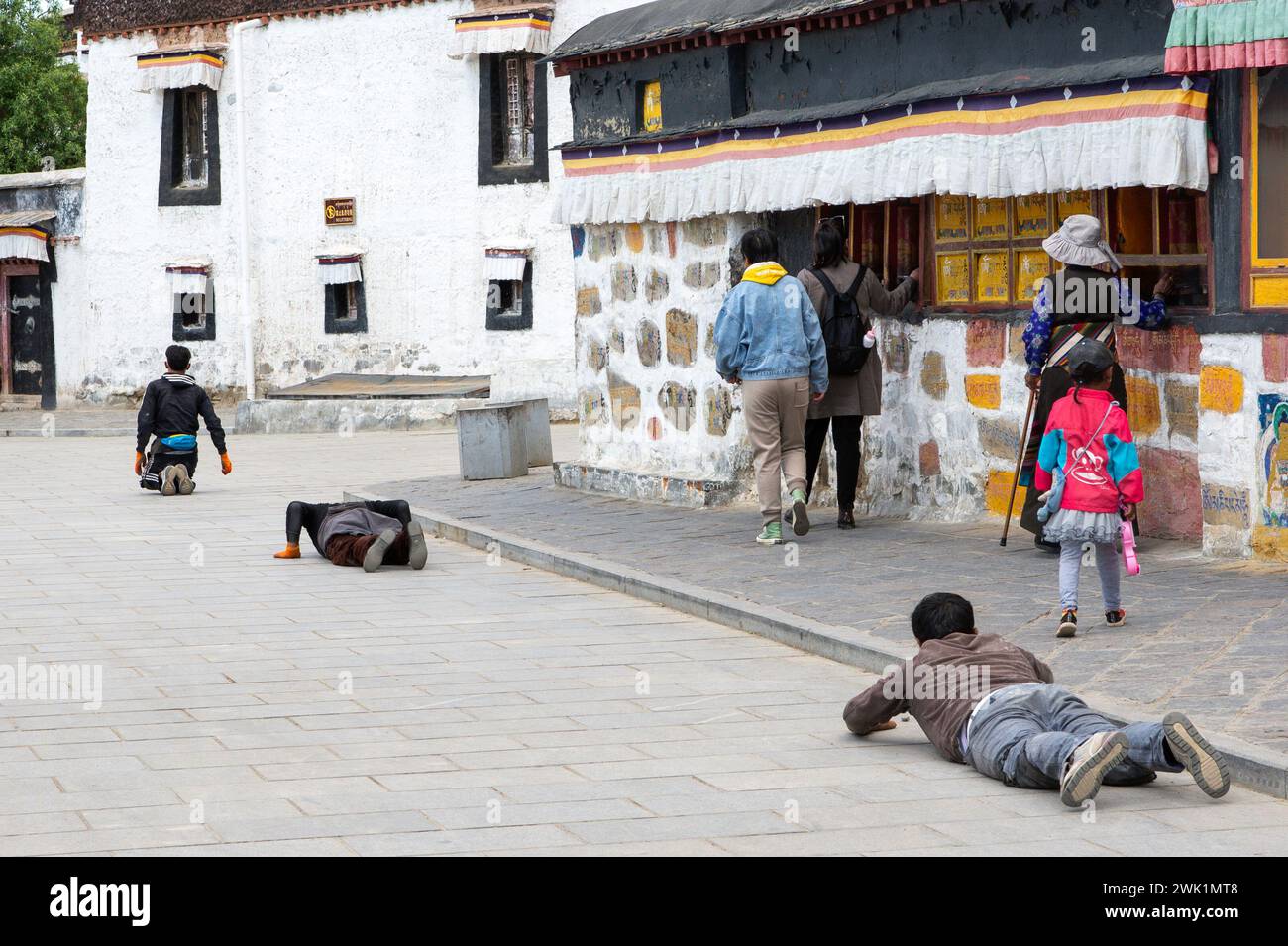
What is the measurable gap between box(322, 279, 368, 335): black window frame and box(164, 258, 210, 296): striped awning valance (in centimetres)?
229

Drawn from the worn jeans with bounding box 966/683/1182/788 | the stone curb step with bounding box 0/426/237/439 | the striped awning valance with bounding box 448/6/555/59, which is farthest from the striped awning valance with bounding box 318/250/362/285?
the worn jeans with bounding box 966/683/1182/788

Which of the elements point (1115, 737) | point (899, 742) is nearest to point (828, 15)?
point (899, 742)

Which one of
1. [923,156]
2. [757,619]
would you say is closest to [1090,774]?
[757,619]

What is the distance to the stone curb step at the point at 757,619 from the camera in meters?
5.95

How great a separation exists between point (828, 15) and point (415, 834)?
8380 mm

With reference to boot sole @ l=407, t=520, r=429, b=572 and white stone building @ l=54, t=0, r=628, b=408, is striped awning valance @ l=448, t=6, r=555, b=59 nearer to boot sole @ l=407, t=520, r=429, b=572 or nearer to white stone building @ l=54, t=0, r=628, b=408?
white stone building @ l=54, t=0, r=628, b=408

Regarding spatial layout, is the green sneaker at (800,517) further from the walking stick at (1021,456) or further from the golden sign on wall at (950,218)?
the golden sign on wall at (950,218)

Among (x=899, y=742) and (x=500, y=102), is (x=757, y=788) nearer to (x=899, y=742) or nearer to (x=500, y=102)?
(x=899, y=742)

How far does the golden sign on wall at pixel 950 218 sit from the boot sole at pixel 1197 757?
6799 mm

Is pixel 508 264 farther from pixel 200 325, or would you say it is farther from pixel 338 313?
pixel 200 325

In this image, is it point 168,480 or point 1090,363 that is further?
point 168,480

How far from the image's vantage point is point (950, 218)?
1227 cm

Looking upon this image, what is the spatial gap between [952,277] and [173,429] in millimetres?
7167

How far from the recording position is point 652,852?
527 cm
